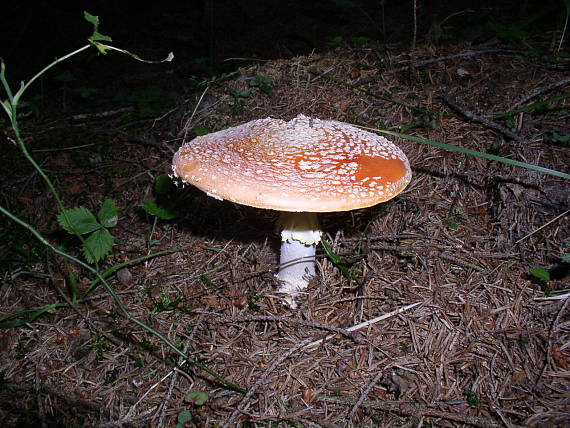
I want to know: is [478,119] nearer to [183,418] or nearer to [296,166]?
[296,166]

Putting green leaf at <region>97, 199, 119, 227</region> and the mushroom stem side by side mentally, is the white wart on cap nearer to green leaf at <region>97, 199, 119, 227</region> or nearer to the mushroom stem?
the mushroom stem

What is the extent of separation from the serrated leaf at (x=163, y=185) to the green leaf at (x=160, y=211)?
0.20 meters

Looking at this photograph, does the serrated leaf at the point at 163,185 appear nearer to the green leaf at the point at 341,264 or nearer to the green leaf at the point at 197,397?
the green leaf at the point at 341,264

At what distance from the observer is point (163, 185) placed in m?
3.66

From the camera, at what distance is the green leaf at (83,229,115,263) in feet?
9.52

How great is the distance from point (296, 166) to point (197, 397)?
1532 millimetres

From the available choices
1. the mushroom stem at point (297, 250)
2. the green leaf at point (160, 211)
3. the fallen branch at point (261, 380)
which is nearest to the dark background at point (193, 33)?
the green leaf at point (160, 211)

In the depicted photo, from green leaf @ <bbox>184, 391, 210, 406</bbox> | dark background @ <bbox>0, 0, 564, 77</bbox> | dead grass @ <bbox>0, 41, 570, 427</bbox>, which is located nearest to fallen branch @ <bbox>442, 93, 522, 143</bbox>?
dead grass @ <bbox>0, 41, 570, 427</bbox>

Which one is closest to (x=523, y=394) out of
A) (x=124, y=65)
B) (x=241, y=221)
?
(x=241, y=221)

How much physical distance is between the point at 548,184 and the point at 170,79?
20.4 feet

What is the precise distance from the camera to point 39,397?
235cm

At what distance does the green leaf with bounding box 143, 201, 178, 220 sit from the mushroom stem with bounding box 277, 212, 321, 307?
113 cm

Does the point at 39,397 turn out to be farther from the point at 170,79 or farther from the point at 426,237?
the point at 170,79

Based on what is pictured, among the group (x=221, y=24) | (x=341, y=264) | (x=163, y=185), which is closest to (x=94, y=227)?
(x=163, y=185)
